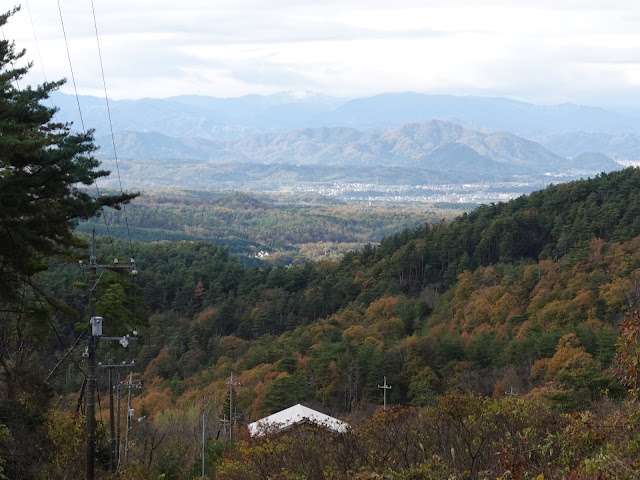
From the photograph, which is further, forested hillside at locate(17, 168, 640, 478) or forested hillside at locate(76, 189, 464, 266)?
forested hillside at locate(76, 189, 464, 266)

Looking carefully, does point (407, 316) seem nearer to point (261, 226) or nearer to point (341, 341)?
point (341, 341)

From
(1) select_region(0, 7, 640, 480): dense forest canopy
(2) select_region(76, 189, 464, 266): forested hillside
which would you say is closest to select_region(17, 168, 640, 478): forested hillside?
(1) select_region(0, 7, 640, 480): dense forest canopy

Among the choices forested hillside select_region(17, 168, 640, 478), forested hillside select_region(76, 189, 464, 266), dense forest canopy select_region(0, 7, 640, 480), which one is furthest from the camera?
forested hillside select_region(76, 189, 464, 266)

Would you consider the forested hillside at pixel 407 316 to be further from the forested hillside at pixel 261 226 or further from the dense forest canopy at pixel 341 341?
the forested hillside at pixel 261 226

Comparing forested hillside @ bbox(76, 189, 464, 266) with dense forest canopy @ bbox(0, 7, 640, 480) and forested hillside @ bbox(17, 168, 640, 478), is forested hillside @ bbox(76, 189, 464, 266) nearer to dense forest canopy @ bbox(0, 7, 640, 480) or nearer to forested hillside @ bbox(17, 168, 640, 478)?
dense forest canopy @ bbox(0, 7, 640, 480)

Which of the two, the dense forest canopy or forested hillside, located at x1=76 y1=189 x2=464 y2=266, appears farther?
forested hillside, located at x1=76 y1=189 x2=464 y2=266

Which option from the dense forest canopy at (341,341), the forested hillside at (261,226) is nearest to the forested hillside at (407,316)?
the dense forest canopy at (341,341)

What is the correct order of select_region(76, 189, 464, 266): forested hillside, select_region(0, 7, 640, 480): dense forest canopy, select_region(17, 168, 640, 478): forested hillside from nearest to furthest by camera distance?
1. select_region(0, 7, 640, 480): dense forest canopy
2. select_region(17, 168, 640, 478): forested hillside
3. select_region(76, 189, 464, 266): forested hillside

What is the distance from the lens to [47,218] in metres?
17.8

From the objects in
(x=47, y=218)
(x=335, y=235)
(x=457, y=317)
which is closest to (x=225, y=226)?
(x=335, y=235)

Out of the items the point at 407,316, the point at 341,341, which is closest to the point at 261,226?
the point at 407,316

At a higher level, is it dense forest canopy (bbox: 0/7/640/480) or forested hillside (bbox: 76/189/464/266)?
dense forest canopy (bbox: 0/7/640/480)

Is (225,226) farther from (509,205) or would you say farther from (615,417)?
(615,417)

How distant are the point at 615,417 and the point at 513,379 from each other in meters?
26.5
